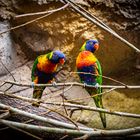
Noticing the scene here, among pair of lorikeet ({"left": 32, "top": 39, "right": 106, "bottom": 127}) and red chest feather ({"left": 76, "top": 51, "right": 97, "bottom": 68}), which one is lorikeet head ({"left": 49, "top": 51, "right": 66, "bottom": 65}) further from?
red chest feather ({"left": 76, "top": 51, "right": 97, "bottom": 68})

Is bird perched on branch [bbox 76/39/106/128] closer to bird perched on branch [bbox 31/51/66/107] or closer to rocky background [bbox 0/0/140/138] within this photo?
bird perched on branch [bbox 31/51/66/107]

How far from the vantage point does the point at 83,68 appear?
9.18 feet

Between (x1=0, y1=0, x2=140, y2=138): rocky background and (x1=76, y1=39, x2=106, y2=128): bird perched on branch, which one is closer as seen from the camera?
(x1=76, y1=39, x2=106, y2=128): bird perched on branch

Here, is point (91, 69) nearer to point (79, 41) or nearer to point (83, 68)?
point (83, 68)

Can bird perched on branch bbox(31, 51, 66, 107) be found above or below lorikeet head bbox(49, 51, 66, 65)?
below

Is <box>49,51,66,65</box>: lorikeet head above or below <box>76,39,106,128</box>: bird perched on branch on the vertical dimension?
above

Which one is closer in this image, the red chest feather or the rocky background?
the red chest feather

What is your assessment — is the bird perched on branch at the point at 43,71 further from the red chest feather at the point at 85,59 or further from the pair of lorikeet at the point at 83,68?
the red chest feather at the point at 85,59

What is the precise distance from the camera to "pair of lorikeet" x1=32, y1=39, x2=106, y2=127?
2766mm

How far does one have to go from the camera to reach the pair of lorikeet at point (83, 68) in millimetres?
2766

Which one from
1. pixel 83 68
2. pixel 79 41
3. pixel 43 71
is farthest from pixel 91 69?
pixel 79 41

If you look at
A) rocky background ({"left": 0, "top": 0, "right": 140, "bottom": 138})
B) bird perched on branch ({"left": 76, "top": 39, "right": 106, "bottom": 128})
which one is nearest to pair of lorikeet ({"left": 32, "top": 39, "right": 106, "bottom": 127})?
bird perched on branch ({"left": 76, "top": 39, "right": 106, "bottom": 128})

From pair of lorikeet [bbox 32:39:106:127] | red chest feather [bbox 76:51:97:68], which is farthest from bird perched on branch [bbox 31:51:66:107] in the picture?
red chest feather [bbox 76:51:97:68]

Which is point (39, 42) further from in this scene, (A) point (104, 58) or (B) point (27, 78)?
(A) point (104, 58)
